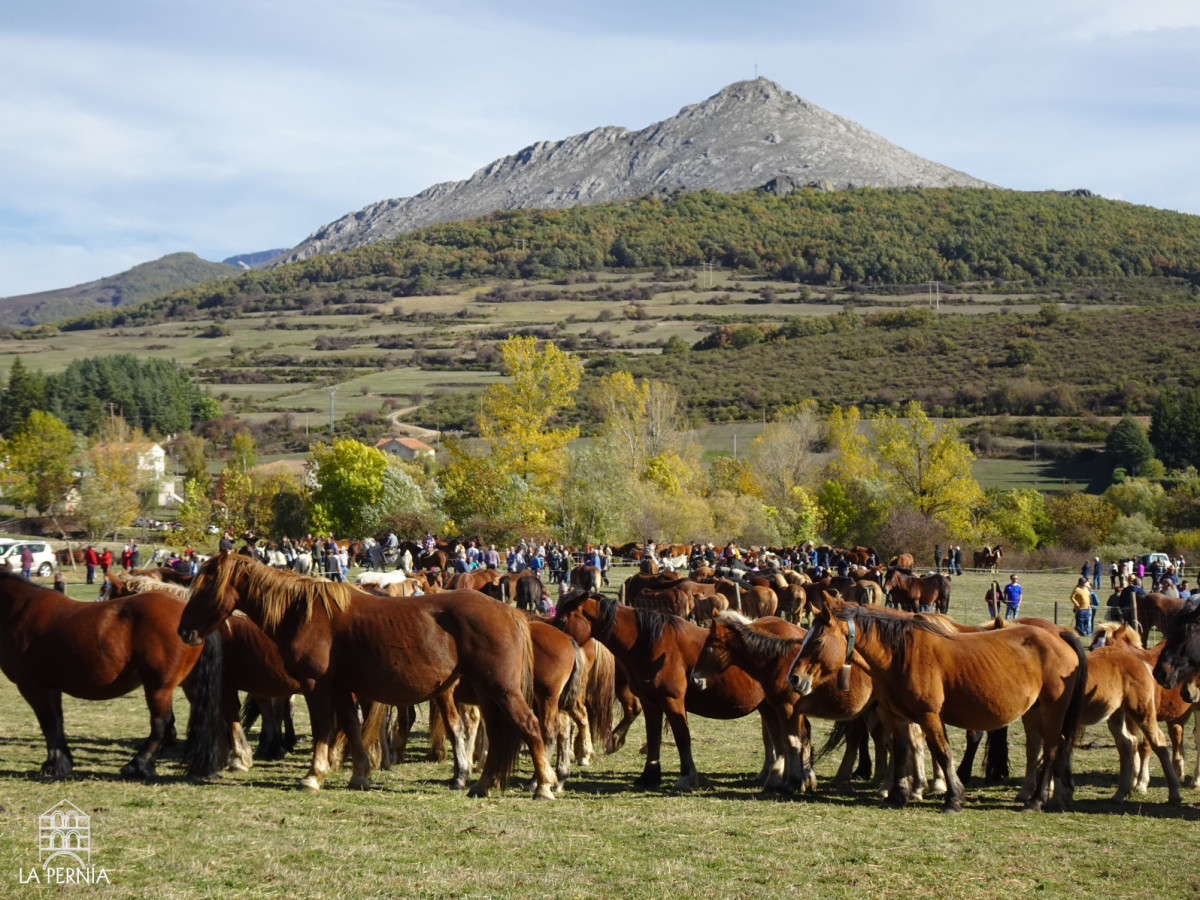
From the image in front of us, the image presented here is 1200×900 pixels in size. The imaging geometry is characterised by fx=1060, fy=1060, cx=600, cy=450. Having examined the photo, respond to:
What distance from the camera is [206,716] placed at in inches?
373

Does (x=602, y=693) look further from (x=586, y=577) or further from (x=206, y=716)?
(x=586, y=577)

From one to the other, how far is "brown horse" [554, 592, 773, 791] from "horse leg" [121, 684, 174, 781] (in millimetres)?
3661

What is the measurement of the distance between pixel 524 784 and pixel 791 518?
48493 mm

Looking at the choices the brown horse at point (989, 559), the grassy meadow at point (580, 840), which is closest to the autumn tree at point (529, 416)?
the brown horse at point (989, 559)

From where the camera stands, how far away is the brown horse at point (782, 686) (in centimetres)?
953

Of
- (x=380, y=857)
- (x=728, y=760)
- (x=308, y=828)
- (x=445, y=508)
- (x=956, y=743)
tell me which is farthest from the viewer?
(x=445, y=508)

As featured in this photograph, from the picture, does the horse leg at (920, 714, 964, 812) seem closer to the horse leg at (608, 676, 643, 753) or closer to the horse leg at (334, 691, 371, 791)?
the horse leg at (608, 676, 643, 753)

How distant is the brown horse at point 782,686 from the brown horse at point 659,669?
1.01ft

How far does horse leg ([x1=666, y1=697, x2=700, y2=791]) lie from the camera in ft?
32.6

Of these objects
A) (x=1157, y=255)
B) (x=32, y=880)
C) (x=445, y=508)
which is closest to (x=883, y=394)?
(x=445, y=508)

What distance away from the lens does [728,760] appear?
11742 millimetres

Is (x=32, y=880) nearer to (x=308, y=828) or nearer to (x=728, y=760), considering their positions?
(x=308, y=828)

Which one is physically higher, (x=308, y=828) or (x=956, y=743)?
(x=308, y=828)

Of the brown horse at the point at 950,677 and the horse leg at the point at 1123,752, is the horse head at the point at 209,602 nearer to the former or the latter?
the brown horse at the point at 950,677
